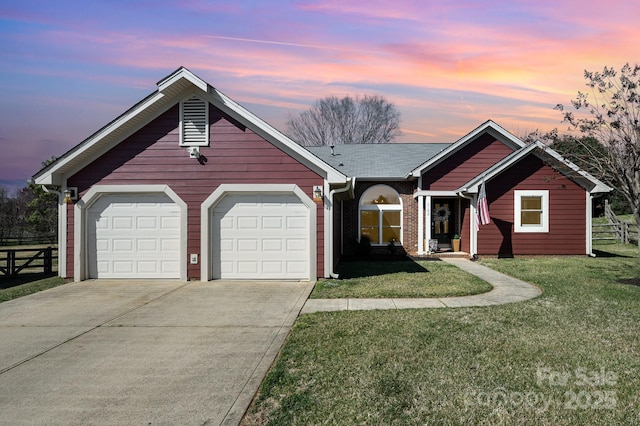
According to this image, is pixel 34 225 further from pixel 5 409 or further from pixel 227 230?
pixel 5 409

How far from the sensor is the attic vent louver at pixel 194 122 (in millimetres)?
11844

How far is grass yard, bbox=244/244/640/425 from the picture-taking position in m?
4.02

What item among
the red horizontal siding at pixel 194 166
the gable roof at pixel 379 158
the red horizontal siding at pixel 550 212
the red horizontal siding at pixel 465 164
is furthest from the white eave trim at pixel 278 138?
the red horizontal siding at pixel 550 212

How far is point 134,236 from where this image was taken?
39.6 feet

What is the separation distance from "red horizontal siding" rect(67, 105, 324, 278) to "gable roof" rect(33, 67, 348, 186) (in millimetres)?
160

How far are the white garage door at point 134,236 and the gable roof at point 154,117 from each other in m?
1.27

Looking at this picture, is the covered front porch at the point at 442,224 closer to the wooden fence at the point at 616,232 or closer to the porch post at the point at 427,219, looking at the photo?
the porch post at the point at 427,219

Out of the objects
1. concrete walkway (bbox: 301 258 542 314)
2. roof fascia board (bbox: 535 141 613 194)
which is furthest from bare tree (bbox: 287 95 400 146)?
concrete walkway (bbox: 301 258 542 314)

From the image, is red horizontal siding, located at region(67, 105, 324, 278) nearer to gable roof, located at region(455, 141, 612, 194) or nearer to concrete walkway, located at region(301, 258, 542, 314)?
concrete walkway, located at region(301, 258, 542, 314)

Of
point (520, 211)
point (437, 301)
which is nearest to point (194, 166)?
point (437, 301)

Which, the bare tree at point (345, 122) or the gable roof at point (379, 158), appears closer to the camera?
the gable roof at point (379, 158)

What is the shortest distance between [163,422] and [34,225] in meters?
36.3

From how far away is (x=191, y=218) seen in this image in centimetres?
1185

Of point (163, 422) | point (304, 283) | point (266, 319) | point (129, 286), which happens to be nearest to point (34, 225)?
point (129, 286)
